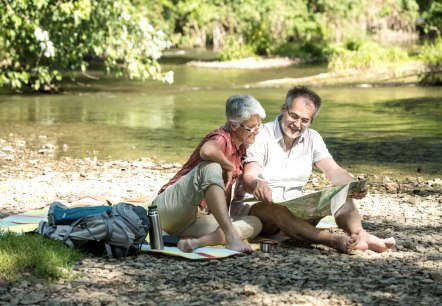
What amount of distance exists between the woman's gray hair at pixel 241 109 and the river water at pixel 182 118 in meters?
5.95

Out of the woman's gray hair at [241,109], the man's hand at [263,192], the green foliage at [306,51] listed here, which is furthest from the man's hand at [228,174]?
the green foliage at [306,51]

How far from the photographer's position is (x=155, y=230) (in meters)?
6.64

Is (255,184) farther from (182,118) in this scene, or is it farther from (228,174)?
(182,118)

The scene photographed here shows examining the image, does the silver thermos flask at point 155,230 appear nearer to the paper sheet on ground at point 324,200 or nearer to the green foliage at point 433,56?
the paper sheet on ground at point 324,200

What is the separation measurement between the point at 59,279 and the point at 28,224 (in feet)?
5.35

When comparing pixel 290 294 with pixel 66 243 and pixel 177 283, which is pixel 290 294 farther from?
pixel 66 243

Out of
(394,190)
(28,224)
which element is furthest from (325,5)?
(28,224)

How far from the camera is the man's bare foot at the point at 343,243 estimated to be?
22.0ft

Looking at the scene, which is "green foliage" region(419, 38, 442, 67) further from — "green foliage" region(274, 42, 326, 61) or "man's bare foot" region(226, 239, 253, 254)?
"man's bare foot" region(226, 239, 253, 254)

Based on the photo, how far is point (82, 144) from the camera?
1459 cm

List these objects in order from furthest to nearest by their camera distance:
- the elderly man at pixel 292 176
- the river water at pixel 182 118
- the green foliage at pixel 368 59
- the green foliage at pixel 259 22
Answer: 1. the green foliage at pixel 259 22
2. the green foliage at pixel 368 59
3. the river water at pixel 182 118
4. the elderly man at pixel 292 176

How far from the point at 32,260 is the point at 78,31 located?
14.2 m

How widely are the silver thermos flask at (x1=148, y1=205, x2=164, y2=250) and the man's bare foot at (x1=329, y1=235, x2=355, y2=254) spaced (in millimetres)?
1213

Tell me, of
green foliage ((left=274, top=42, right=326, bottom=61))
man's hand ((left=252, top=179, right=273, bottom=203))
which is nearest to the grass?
man's hand ((left=252, top=179, right=273, bottom=203))
